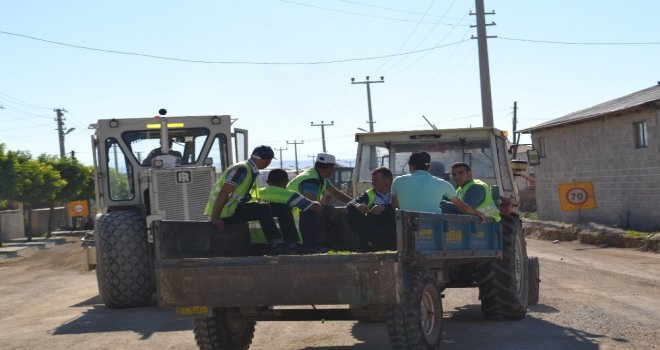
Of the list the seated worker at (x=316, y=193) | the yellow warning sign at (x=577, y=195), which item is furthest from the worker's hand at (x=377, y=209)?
the yellow warning sign at (x=577, y=195)

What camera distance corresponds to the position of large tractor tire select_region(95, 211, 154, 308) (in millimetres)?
14125

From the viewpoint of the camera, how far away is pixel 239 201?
31.9 ft

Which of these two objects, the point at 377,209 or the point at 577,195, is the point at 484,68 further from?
the point at 377,209

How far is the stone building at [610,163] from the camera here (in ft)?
96.4

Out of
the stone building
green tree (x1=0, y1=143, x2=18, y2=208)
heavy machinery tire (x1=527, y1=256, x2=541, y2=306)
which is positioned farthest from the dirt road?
green tree (x1=0, y1=143, x2=18, y2=208)

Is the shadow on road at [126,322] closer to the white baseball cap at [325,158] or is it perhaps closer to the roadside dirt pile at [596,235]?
the white baseball cap at [325,158]

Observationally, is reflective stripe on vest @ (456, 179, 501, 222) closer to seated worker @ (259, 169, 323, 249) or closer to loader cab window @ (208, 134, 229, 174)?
seated worker @ (259, 169, 323, 249)

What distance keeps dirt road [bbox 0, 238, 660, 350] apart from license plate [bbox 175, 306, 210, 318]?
1.81 m

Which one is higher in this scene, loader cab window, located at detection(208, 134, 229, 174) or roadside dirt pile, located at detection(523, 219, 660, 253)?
loader cab window, located at detection(208, 134, 229, 174)

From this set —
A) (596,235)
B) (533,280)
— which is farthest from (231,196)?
(596,235)

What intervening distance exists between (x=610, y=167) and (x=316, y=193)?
23839mm

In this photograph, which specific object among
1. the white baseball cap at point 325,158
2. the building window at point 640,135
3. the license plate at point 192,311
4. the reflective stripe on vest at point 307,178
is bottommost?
the license plate at point 192,311

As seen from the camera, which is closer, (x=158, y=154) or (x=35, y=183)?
(x=158, y=154)

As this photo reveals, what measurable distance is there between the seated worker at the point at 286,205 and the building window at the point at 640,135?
2230 cm
